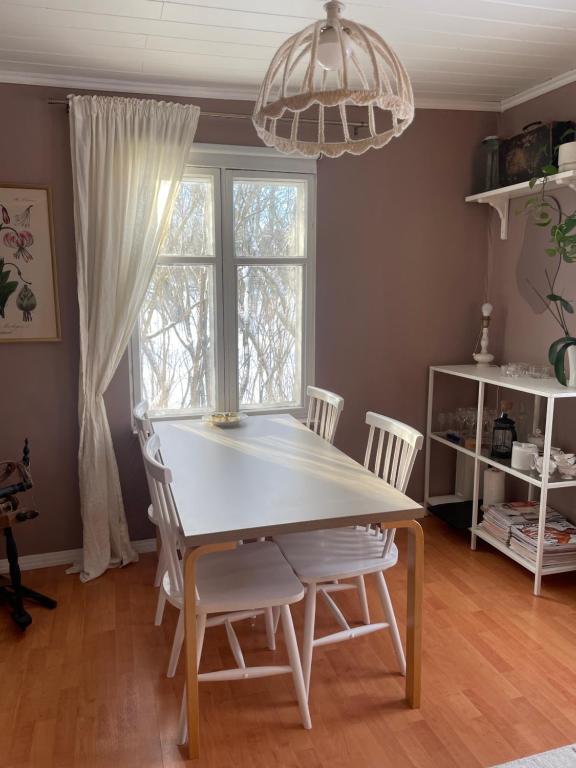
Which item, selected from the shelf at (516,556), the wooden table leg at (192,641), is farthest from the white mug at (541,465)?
the wooden table leg at (192,641)

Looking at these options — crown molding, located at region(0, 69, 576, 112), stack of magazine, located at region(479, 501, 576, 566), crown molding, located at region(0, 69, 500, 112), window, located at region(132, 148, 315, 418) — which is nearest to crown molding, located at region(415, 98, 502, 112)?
crown molding, located at region(0, 69, 576, 112)

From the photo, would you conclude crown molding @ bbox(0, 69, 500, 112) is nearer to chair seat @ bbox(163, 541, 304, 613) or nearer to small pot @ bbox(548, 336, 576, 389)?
→ small pot @ bbox(548, 336, 576, 389)

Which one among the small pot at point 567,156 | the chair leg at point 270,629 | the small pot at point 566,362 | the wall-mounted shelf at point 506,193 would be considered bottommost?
the chair leg at point 270,629

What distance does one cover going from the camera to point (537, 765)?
170cm

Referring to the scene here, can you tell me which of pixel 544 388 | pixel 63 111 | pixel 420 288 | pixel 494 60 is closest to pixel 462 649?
pixel 544 388

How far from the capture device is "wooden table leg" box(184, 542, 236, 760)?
1648 millimetres

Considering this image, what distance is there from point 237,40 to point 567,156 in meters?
1.51

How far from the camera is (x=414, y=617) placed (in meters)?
1.92

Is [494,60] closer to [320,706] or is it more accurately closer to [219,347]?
[219,347]

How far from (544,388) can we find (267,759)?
6.11ft

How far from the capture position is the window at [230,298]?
9.91 feet

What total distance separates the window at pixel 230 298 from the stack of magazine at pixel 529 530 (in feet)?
4.00

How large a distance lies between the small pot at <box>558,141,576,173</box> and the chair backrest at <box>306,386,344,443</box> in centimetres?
144

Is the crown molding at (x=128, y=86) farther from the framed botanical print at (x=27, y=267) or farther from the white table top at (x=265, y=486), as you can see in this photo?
the white table top at (x=265, y=486)
